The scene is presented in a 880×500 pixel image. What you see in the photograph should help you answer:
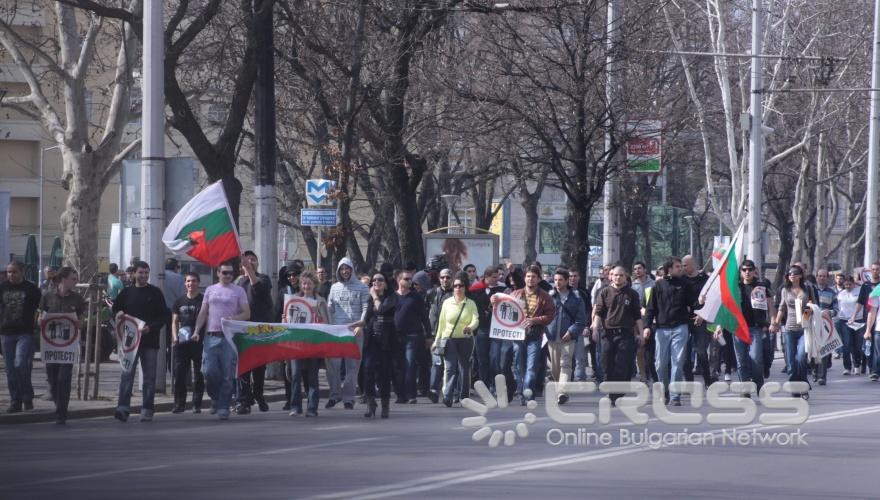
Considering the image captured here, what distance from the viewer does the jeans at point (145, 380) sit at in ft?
51.2

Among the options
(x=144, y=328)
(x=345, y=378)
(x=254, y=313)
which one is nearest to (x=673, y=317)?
(x=345, y=378)

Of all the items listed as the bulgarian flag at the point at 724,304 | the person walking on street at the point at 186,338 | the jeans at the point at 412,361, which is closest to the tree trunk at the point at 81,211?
the jeans at the point at 412,361

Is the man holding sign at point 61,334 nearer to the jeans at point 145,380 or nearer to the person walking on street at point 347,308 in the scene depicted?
the jeans at point 145,380

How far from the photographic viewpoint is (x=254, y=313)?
1716cm

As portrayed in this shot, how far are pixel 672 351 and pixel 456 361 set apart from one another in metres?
2.65

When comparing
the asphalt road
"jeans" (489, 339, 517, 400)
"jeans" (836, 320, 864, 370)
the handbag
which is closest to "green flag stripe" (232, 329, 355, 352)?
the asphalt road

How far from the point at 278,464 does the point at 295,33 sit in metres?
12.1

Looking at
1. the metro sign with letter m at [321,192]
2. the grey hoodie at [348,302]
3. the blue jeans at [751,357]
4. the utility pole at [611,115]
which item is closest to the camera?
the grey hoodie at [348,302]

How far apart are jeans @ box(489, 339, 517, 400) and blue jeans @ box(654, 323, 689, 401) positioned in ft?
6.11

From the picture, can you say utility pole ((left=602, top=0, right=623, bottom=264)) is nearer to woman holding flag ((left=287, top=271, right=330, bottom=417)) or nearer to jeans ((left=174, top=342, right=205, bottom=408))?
woman holding flag ((left=287, top=271, right=330, bottom=417))

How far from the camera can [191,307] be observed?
1648 centimetres

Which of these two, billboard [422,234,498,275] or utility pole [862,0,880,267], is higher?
utility pole [862,0,880,267]

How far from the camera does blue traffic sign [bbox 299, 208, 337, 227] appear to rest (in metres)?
22.7

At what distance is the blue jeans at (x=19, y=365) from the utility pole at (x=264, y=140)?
3920mm
